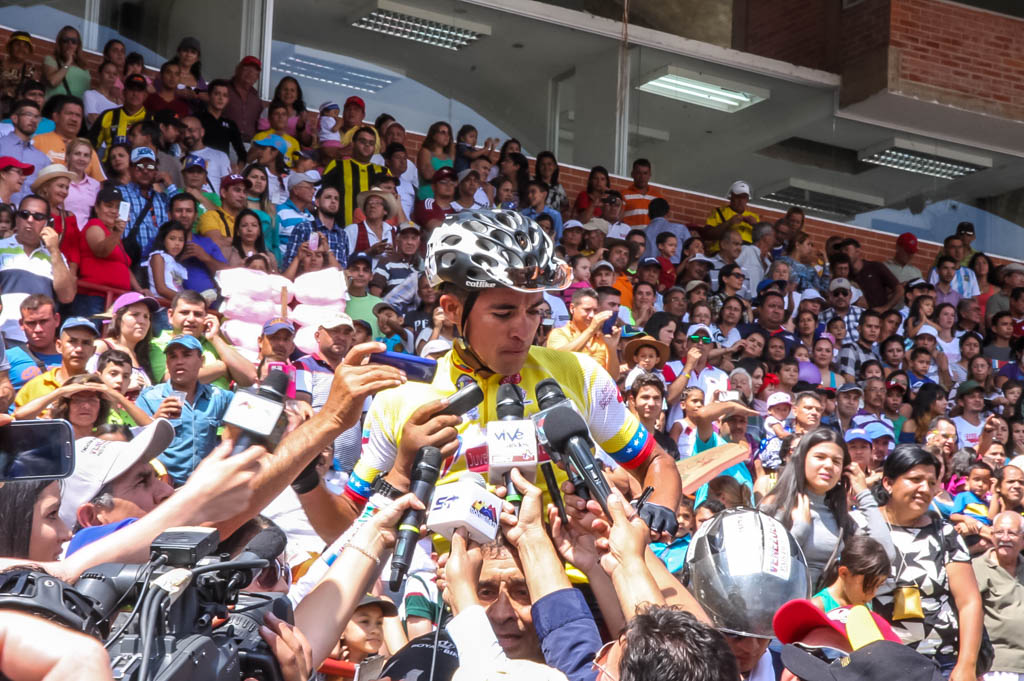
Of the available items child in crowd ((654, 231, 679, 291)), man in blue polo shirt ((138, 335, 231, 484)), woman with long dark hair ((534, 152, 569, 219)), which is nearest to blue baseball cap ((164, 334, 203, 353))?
man in blue polo shirt ((138, 335, 231, 484))

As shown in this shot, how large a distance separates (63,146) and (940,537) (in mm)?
7572

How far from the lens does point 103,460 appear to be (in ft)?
12.4

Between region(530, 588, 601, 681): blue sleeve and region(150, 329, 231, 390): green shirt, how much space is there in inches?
212

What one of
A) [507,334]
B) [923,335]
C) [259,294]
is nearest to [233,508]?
[507,334]

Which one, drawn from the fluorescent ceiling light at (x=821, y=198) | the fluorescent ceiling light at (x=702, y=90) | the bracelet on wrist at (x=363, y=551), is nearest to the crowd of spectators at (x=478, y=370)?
the bracelet on wrist at (x=363, y=551)

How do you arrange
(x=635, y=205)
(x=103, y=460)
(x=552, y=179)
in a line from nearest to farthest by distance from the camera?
(x=103, y=460)
(x=552, y=179)
(x=635, y=205)

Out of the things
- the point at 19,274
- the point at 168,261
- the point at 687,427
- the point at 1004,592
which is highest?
the point at 168,261

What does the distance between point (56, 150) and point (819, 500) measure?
276 inches

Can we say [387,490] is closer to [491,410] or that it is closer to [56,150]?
[491,410]

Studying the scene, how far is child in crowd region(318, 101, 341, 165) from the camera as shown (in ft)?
42.0

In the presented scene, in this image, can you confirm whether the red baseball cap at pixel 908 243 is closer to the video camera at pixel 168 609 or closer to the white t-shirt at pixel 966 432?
the white t-shirt at pixel 966 432

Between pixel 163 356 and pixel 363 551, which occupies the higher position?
pixel 163 356

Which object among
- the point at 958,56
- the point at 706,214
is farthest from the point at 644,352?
the point at 958,56

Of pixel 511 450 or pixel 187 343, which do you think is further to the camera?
pixel 187 343
